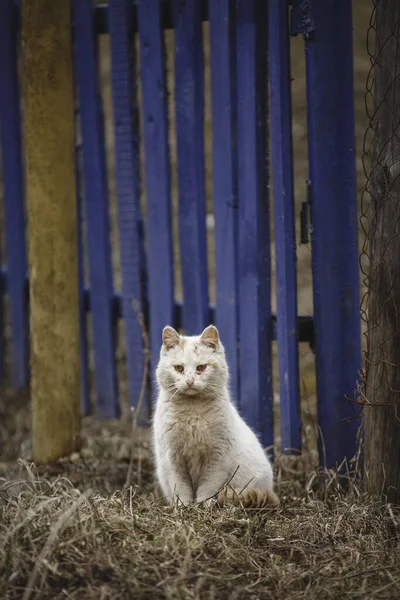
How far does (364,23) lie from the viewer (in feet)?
21.9

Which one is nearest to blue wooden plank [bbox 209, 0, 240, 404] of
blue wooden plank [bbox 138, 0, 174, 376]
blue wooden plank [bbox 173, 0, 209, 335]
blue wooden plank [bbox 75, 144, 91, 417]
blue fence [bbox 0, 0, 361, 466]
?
blue fence [bbox 0, 0, 361, 466]

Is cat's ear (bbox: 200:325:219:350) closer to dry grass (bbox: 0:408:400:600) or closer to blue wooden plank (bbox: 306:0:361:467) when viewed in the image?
blue wooden plank (bbox: 306:0:361:467)

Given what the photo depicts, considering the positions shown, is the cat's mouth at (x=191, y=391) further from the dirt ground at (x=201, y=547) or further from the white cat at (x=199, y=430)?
the dirt ground at (x=201, y=547)

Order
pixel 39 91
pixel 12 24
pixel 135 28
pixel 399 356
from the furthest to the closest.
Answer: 1. pixel 12 24
2. pixel 135 28
3. pixel 39 91
4. pixel 399 356

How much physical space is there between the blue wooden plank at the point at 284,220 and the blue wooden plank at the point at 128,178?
121 cm

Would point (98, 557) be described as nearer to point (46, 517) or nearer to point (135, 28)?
point (46, 517)

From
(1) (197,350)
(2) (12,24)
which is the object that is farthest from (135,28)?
(1) (197,350)

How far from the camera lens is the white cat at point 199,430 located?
12.6 feet

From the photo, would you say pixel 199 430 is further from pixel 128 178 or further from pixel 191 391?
pixel 128 178

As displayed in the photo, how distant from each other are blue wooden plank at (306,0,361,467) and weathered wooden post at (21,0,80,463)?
4.62 ft

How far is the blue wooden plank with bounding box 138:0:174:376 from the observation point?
5129 mm

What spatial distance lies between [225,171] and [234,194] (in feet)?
0.46

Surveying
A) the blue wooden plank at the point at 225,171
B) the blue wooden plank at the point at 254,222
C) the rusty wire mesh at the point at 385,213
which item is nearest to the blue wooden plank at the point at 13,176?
the blue wooden plank at the point at 225,171

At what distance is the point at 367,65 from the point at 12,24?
9.21 ft
